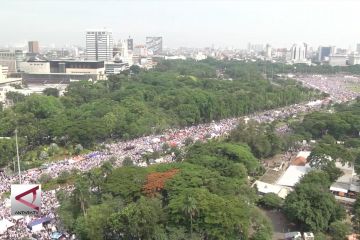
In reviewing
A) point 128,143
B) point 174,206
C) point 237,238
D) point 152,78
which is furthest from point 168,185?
point 152,78

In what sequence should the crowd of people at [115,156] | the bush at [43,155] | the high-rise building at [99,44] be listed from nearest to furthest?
the crowd of people at [115,156] < the bush at [43,155] < the high-rise building at [99,44]

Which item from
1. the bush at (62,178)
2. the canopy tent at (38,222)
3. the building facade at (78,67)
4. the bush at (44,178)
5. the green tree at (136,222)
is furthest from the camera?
the building facade at (78,67)

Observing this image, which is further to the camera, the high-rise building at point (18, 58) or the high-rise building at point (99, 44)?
the high-rise building at point (99, 44)

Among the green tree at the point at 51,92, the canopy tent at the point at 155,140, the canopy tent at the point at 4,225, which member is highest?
the green tree at the point at 51,92

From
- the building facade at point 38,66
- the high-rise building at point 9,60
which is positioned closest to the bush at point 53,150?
the building facade at point 38,66

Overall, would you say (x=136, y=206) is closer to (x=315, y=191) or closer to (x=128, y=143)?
(x=315, y=191)

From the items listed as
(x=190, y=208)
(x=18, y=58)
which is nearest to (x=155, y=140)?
(x=190, y=208)

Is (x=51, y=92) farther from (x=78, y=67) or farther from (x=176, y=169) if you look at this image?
(x=176, y=169)

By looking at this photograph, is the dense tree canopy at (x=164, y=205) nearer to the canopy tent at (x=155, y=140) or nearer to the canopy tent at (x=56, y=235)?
the canopy tent at (x=56, y=235)

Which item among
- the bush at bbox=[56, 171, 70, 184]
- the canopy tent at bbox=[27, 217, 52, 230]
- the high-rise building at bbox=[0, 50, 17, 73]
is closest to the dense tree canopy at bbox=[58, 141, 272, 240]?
the canopy tent at bbox=[27, 217, 52, 230]
